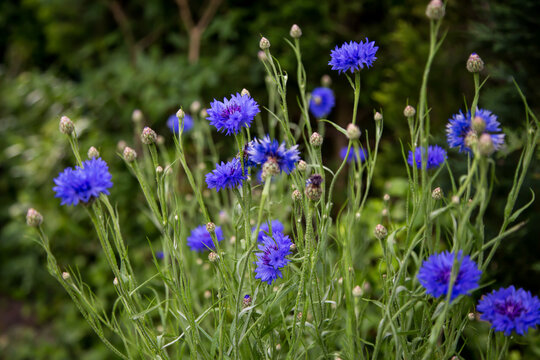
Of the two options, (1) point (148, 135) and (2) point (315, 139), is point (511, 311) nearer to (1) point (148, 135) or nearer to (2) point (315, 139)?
(2) point (315, 139)

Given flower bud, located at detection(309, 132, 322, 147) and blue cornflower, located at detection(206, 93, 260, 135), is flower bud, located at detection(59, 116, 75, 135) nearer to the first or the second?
blue cornflower, located at detection(206, 93, 260, 135)

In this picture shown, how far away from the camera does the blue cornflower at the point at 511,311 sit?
25.8 inches

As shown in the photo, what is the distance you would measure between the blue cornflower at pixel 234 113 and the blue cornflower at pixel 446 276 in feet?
1.11

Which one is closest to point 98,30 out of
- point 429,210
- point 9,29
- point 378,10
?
point 9,29

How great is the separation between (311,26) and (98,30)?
1.44 m

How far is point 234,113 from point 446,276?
0.38 meters

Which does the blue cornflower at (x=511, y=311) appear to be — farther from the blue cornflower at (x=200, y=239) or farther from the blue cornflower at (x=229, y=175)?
the blue cornflower at (x=200, y=239)

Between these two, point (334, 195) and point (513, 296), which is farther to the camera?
point (334, 195)

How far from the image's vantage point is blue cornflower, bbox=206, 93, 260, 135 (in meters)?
0.71

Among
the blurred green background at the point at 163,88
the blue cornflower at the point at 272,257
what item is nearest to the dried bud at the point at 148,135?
the blue cornflower at the point at 272,257

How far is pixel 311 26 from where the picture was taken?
2.19 meters

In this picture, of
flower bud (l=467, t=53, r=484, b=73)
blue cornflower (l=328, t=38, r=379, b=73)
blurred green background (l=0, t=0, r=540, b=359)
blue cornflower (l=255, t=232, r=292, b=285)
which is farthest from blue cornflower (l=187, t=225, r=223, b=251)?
blurred green background (l=0, t=0, r=540, b=359)

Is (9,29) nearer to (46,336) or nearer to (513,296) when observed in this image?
(46,336)

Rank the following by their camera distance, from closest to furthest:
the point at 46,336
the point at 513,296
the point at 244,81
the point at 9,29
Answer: the point at 513,296 → the point at 46,336 → the point at 244,81 → the point at 9,29
